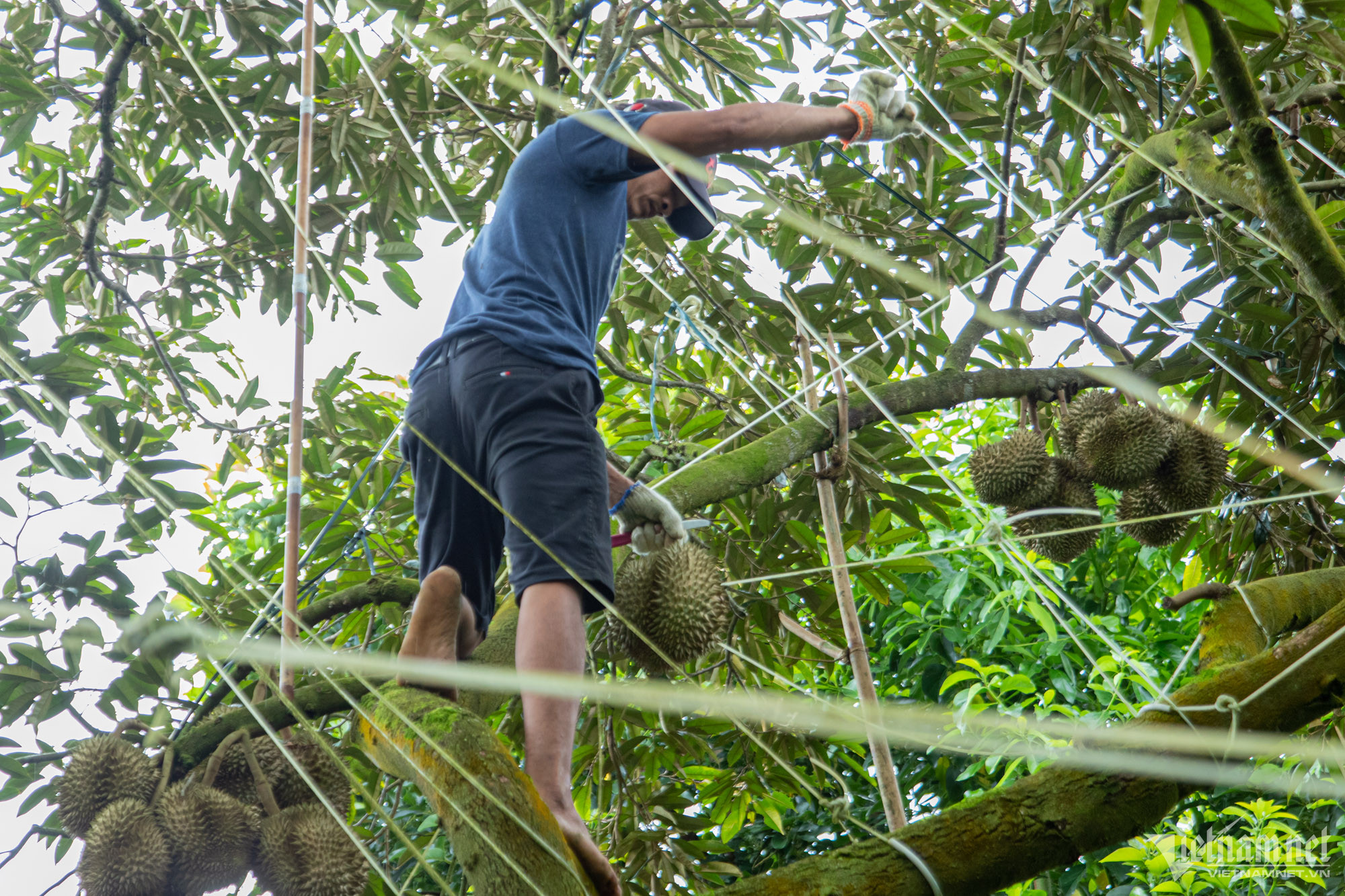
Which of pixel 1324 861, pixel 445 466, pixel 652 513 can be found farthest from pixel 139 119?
pixel 1324 861

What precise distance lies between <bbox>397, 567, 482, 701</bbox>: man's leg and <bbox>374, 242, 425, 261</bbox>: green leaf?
1.13 m

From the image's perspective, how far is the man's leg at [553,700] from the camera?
1387 mm

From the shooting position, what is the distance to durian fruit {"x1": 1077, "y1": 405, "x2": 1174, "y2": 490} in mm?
2246

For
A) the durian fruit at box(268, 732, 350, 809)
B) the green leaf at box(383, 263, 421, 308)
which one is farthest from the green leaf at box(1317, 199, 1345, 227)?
the green leaf at box(383, 263, 421, 308)

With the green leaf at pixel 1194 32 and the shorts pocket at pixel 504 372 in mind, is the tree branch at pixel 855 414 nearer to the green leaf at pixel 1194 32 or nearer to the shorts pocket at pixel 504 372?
the shorts pocket at pixel 504 372

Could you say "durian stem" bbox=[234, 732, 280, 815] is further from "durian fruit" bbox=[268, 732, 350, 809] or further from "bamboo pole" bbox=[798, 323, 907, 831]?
"bamboo pole" bbox=[798, 323, 907, 831]

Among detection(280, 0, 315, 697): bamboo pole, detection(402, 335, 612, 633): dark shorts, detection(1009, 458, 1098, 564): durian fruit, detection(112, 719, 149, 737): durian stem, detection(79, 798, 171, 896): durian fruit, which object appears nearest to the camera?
detection(280, 0, 315, 697): bamboo pole

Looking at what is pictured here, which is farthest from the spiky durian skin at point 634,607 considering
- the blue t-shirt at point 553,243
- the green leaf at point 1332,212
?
the green leaf at point 1332,212

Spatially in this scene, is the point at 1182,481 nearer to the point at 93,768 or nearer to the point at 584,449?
the point at 584,449

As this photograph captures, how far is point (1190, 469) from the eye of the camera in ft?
7.57

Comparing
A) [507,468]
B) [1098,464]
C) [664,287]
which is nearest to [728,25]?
[664,287]

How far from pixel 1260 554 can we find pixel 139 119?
292 cm

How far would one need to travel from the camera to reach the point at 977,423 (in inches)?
212

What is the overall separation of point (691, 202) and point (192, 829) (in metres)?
1.31
